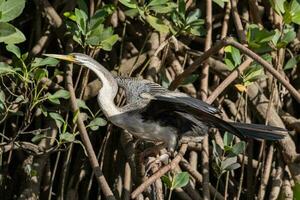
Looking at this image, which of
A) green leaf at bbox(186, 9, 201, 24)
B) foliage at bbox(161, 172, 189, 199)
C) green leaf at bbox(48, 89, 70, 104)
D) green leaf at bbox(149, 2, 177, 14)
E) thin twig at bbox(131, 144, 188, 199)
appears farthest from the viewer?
green leaf at bbox(186, 9, 201, 24)

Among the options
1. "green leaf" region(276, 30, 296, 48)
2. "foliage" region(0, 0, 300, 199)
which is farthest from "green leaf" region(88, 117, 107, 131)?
"green leaf" region(276, 30, 296, 48)

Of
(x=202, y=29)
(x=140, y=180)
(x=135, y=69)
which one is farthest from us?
(x=135, y=69)

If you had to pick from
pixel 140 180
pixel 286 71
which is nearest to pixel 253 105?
pixel 286 71

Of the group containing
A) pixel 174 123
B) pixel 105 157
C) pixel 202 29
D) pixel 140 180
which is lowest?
pixel 105 157

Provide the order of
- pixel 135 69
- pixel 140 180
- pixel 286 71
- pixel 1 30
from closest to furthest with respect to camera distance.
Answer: pixel 1 30, pixel 140 180, pixel 135 69, pixel 286 71

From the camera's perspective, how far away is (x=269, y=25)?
107 inches

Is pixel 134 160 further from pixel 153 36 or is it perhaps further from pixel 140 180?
pixel 153 36

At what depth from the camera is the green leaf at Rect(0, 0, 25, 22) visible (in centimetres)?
174

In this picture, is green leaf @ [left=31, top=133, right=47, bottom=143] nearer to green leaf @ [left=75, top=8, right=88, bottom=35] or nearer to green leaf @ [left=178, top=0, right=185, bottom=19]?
green leaf @ [left=75, top=8, right=88, bottom=35]

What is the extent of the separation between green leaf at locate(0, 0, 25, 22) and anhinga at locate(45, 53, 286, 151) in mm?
178

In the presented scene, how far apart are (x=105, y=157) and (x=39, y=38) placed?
1.55 feet

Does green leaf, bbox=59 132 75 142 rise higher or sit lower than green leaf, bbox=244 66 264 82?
lower

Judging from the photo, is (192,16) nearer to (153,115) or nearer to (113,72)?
(113,72)

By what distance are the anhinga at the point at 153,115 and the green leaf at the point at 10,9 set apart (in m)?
0.18
